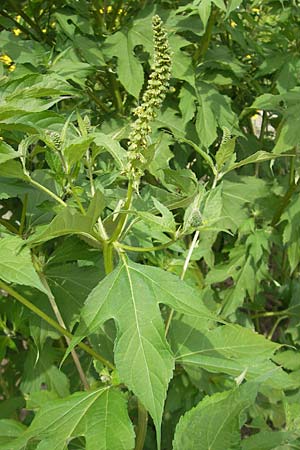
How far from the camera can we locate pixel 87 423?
3.67ft

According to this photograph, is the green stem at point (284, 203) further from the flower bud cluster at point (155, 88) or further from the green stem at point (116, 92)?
the flower bud cluster at point (155, 88)

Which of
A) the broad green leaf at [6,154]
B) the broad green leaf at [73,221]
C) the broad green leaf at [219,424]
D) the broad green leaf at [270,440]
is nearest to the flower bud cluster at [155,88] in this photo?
the broad green leaf at [73,221]

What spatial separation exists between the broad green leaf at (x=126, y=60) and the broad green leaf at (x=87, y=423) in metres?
1.12

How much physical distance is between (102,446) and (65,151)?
0.56m

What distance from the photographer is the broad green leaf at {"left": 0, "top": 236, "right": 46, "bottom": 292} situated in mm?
1106

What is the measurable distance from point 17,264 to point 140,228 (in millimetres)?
347

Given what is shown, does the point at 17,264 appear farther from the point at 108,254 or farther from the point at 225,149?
the point at 225,149

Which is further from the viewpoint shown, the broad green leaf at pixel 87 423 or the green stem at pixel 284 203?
the green stem at pixel 284 203

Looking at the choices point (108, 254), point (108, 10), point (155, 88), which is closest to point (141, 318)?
point (108, 254)

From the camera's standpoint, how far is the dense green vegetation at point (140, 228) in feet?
3.57

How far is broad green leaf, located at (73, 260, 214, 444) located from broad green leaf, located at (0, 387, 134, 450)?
11 centimetres

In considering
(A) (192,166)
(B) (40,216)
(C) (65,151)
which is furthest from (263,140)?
(C) (65,151)

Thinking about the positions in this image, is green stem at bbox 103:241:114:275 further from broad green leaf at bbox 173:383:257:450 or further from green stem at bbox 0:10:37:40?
green stem at bbox 0:10:37:40

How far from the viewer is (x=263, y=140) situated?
262cm
